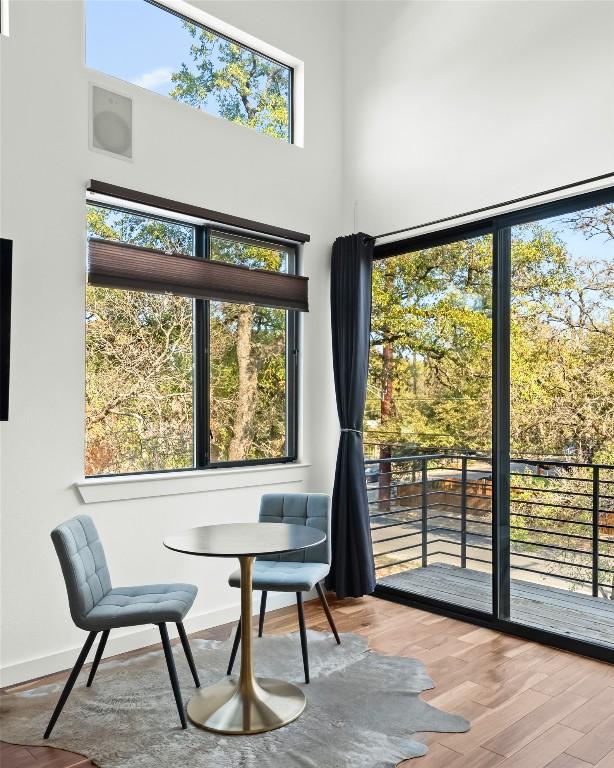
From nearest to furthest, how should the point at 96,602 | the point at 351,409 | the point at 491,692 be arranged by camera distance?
the point at 96,602
the point at 491,692
the point at 351,409

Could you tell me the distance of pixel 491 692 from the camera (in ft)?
8.77

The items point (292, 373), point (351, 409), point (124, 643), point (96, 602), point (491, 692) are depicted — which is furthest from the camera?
point (292, 373)

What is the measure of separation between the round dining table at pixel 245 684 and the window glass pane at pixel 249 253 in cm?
176

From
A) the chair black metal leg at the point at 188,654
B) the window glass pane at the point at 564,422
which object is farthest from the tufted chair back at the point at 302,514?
the window glass pane at the point at 564,422

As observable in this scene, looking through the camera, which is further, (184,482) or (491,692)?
(184,482)

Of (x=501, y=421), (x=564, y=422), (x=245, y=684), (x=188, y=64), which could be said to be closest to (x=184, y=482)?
(x=245, y=684)

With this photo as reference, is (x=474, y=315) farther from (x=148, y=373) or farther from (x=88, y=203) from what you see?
(x=88, y=203)

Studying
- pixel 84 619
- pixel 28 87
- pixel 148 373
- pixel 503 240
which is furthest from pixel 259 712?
pixel 28 87

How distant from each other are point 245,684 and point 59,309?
1890 millimetres

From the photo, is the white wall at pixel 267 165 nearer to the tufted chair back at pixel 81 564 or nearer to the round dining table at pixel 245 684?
the tufted chair back at pixel 81 564

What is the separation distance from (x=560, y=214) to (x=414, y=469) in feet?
5.92

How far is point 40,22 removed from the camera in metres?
2.92

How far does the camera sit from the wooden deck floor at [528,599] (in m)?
3.44

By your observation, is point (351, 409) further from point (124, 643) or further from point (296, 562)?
point (124, 643)
